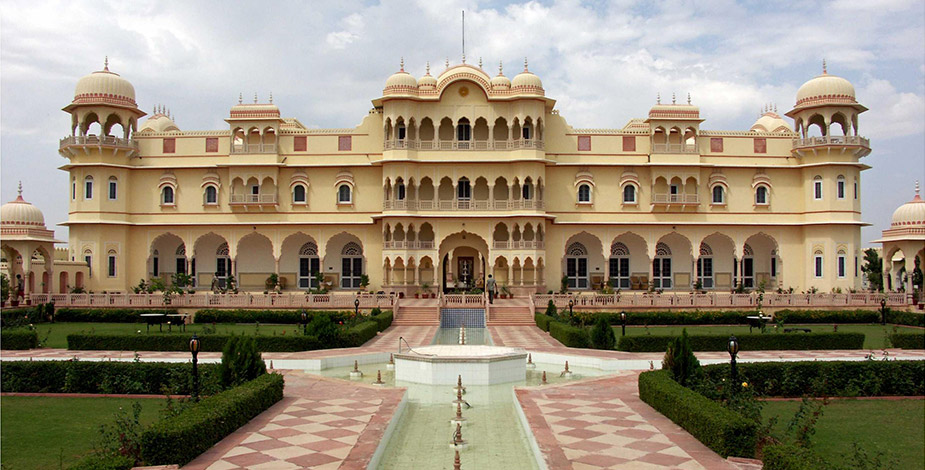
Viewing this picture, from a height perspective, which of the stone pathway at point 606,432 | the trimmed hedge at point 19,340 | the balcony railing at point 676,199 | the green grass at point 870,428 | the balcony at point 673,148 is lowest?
the green grass at point 870,428

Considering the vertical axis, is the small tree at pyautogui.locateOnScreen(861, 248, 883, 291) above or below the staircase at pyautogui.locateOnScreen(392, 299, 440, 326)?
above

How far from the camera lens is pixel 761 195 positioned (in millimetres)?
33000

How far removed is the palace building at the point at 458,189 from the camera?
3164 cm

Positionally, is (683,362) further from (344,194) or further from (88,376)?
(344,194)

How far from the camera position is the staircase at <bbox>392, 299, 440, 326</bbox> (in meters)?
25.8

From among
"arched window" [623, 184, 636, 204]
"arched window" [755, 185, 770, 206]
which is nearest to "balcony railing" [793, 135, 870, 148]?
"arched window" [755, 185, 770, 206]

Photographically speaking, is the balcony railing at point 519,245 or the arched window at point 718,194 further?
the arched window at point 718,194

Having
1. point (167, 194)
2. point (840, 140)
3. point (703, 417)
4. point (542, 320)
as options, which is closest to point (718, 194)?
point (840, 140)

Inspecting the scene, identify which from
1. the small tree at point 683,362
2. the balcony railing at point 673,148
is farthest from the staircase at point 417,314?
the small tree at point 683,362

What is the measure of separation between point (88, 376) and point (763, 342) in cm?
1526

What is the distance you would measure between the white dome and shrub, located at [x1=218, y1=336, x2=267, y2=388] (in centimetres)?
2943

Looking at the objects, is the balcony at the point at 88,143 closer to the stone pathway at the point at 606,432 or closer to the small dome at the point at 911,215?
the stone pathway at the point at 606,432

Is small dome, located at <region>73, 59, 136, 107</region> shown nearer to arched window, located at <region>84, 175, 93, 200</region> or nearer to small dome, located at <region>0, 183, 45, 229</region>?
arched window, located at <region>84, 175, 93, 200</region>

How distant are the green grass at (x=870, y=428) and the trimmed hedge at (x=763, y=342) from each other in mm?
5826
